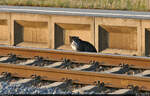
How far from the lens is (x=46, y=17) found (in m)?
19.8

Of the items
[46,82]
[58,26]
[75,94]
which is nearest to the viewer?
[75,94]

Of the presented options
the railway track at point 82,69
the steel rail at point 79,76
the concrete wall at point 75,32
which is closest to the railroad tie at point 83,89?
the railway track at point 82,69

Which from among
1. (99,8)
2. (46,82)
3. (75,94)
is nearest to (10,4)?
(99,8)

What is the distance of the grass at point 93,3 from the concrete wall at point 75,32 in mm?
3508

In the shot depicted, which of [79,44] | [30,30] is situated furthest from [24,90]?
[30,30]

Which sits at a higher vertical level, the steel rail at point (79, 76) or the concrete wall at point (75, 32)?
the concrete wall at point (75, 32)

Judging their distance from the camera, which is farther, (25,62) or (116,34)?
(116,34)

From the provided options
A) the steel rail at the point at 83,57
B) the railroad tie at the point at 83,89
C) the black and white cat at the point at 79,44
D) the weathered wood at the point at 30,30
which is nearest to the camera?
the railroad tie at the point at 83,89

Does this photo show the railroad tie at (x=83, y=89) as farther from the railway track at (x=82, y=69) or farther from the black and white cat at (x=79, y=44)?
the black and white cat at (x=79, y=44)

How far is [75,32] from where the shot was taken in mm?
19766

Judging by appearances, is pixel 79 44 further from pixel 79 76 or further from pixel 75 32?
pixel 75 32

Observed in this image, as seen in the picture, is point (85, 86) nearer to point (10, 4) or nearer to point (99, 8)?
point (99, 8)

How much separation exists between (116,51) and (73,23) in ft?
5.62

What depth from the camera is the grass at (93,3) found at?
75.2 feet
